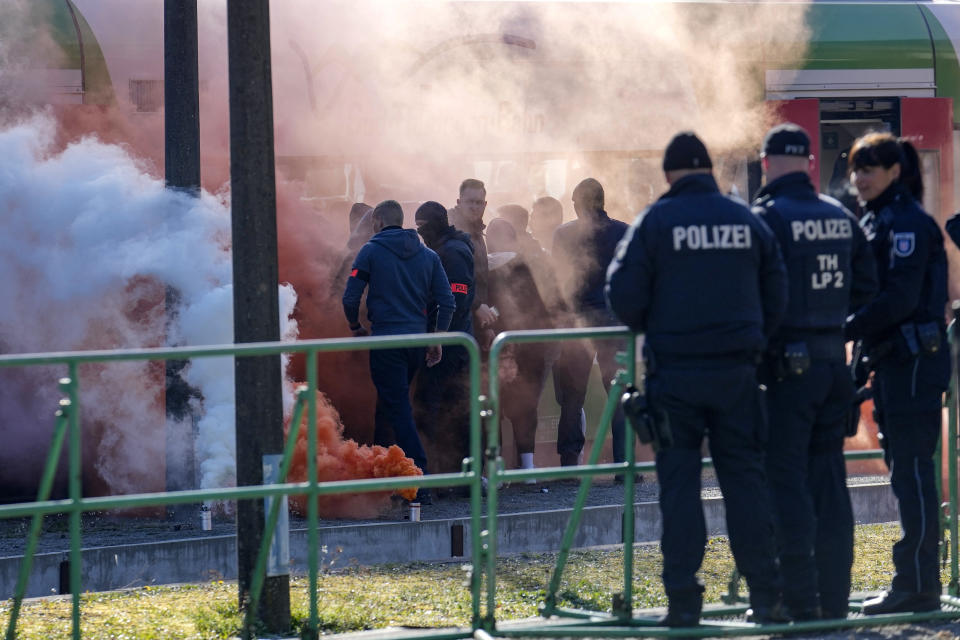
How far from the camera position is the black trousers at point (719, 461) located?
482 centimetres

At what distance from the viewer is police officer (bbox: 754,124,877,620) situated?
16.5 ft

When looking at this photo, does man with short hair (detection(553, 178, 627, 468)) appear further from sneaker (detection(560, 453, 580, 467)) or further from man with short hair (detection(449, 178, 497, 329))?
man with short hair (detection(449, 178, 497, 329))

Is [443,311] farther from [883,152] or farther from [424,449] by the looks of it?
[883,152]

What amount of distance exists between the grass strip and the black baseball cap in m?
1.99

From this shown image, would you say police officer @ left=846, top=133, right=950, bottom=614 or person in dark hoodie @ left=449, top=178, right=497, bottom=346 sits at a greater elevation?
person in dark hoodie @ left=449, top=178, right=497, bottom=346

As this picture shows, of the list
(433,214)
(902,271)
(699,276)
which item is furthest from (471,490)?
(433,214)

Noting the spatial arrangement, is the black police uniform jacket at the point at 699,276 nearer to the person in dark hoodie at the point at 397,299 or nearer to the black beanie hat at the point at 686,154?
the black beanie hat at the point at 686,154

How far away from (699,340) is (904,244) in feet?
3.34

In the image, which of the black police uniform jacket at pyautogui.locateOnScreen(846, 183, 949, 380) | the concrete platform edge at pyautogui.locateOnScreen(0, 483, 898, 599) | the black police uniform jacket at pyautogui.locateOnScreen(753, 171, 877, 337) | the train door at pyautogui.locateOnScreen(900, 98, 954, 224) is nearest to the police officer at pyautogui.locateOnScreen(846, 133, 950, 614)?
the black police uniform jacket at pyautogui.locateOnScreen(846, 183, 949, 380)

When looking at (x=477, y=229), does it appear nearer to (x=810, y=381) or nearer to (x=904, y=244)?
(x=904, y=244)

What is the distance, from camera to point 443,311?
8.79m

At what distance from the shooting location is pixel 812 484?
5.18 metres

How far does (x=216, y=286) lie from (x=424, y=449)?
1749 mm

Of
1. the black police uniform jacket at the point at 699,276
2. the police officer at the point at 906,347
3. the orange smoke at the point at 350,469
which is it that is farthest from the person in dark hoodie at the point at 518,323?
the black police uniform jacket at the point at 699,276
